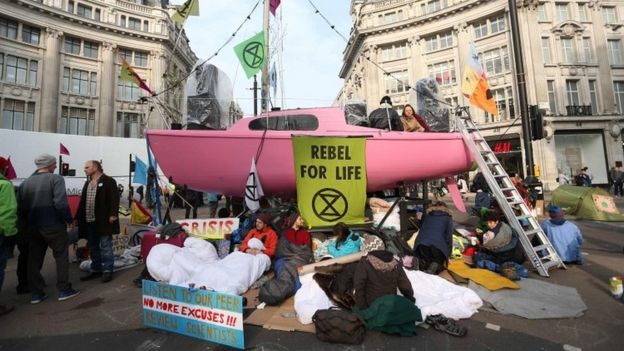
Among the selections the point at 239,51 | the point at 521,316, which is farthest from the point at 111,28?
the point at 521,316

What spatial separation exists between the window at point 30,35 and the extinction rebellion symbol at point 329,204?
1408 inches

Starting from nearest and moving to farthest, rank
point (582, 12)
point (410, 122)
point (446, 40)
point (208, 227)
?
point (208, 227)
point (410, 122)
point (582, 12)
point (446, 40)

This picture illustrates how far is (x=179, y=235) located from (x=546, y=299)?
4.94m

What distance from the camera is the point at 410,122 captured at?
608cm

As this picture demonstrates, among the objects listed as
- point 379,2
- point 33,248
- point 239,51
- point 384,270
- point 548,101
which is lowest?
point 384,270

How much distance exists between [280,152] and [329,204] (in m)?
1.19

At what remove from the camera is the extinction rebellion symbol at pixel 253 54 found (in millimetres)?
5727

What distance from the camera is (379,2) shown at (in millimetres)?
34156

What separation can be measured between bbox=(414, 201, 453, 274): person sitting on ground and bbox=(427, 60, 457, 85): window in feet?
92.4

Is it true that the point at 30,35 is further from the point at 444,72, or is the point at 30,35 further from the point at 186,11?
the point at 444,72

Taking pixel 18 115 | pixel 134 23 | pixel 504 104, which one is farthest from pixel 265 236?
pixel 134 23

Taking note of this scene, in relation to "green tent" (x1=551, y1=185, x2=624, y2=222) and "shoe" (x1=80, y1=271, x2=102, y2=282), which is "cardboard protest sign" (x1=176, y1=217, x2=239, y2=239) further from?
"green tent" (x1=551, y1=185, x2=624, y2=222)

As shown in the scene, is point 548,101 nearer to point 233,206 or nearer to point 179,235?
point 233,206

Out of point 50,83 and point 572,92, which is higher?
point 50,83
